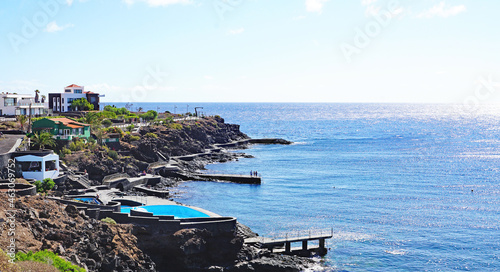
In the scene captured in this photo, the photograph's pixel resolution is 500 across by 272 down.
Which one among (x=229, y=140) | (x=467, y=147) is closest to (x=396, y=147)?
(x=467, y=147)

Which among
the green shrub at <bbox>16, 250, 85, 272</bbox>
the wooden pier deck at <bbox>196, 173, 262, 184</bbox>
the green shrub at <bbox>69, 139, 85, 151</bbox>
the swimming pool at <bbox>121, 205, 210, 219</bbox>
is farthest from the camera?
the wooden pier deck at <bbox>196, 173, 262, 184</bbox>

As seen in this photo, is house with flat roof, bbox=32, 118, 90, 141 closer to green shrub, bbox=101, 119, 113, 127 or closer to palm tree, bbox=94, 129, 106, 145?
palm tree, bbox=94, 129, 106, 145

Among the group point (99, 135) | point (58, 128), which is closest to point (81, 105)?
point (99, 135)

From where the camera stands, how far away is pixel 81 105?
4887 inches

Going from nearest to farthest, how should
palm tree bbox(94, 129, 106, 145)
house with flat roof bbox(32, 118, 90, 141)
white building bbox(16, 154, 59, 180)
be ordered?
white building bbox(16, 154, 59, 180), house with flat roof bbox(32, 118, 90, 141), palm tree bbox(94, 129, 106, 145)

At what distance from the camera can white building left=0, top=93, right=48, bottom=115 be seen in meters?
106

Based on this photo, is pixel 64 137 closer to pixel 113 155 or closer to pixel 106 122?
pixel 113 155

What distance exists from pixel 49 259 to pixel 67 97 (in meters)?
102

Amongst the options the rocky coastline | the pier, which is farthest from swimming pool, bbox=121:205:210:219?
the pier

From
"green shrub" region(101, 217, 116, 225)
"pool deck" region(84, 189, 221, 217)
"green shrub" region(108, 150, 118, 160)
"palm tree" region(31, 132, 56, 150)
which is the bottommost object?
"pool deck" region(84, 189, 221, 217)

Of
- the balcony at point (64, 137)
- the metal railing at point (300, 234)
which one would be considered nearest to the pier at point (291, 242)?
the metal railing at point (300, 234)

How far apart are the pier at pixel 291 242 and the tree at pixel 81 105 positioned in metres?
85.1

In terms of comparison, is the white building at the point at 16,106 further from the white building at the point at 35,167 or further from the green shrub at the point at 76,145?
the white building at the point at 35,167

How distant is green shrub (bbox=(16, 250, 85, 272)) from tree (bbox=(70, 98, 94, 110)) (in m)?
95.8
